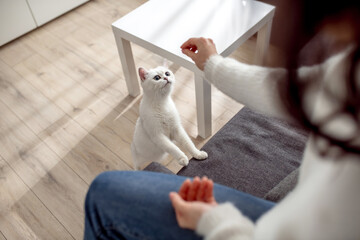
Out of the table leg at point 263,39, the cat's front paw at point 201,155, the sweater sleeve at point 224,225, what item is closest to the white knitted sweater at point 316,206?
the sweater sleeve at point 224,225

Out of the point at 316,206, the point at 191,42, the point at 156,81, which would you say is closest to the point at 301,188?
the point at 316,206

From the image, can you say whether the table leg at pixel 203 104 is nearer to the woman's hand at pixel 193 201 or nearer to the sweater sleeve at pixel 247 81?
the sweater sleeve at pixel 247 81

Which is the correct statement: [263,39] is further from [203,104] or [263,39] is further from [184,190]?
[184,190]

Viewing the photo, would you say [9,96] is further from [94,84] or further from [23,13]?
[23,13]

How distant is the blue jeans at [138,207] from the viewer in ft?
2.33

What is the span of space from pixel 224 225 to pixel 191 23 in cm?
105

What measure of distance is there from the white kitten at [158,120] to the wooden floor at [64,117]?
26 centimetres

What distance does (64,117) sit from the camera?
68.6 inches

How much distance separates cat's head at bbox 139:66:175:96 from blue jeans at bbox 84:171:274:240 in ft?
1.50

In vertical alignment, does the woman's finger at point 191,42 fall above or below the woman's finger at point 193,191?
above

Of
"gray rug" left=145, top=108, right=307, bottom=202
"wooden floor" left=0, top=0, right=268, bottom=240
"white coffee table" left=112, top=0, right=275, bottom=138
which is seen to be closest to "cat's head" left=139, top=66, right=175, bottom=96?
"white coffee table" left=112, top=0, right=275, bottom=138

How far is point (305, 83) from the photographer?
51cm

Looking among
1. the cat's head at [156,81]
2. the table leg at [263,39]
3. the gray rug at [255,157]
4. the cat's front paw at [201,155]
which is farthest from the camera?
the table leg at [263,39]

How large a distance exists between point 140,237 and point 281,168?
491mm
